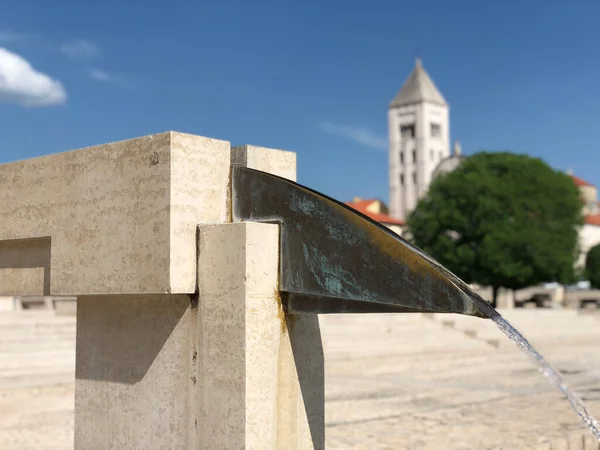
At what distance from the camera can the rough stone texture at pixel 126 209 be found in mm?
3422

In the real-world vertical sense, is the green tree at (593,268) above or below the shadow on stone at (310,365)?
above

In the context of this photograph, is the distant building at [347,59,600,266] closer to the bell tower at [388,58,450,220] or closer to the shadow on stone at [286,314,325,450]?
the bell tower at [388,58,450,220]

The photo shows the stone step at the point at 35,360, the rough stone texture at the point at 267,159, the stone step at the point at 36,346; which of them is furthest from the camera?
the stone step at the point at 36,346

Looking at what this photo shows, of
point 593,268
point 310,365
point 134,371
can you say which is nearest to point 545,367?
point 310,365

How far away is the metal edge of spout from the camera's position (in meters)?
3.34

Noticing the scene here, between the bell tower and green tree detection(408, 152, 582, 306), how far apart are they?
40905mm

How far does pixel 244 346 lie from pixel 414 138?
8216 cm

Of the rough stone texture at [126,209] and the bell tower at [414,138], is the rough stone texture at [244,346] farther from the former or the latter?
the bell tower at [414,138]

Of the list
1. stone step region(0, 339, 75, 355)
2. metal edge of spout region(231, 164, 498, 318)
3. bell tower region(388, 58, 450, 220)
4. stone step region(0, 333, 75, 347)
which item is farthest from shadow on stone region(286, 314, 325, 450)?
bell tower region(388, 58, 450, 220)

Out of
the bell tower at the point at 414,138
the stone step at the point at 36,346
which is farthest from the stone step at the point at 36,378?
the bell tower at the point at 414,138

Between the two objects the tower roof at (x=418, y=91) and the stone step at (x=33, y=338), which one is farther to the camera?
the tower roof at (x=418, y=91)

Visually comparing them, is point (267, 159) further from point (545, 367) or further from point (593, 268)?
point (593, 268)

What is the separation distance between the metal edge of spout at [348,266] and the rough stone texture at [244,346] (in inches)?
3.9

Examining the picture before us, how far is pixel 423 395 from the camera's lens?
10.5 m
